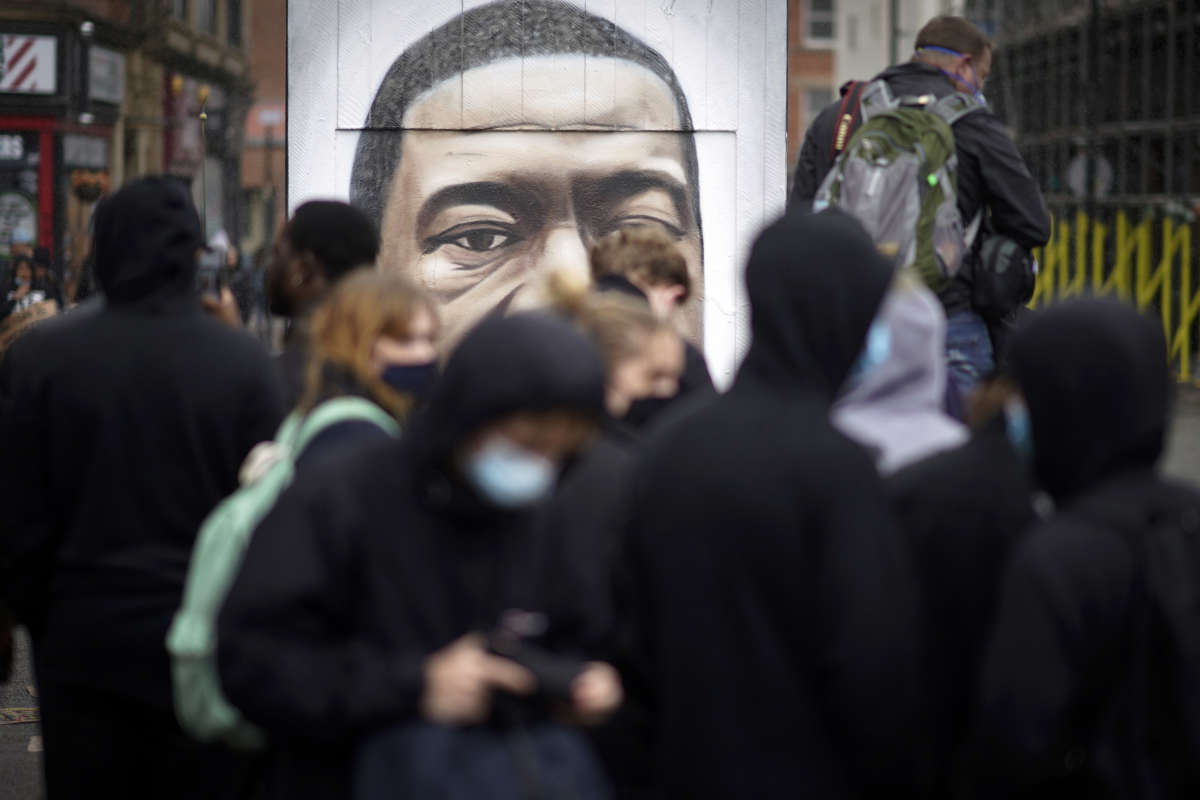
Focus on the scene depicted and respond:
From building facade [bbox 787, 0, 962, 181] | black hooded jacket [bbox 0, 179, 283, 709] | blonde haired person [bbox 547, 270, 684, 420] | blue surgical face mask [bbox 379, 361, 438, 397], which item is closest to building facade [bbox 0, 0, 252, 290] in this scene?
black hooded jacket [bbox 0, 179, 283, 709]

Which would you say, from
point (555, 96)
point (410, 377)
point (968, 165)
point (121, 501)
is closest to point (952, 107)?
point (968, 165)

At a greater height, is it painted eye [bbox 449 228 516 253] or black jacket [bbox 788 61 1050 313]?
black jacket [bbox 788 61 1050 313]

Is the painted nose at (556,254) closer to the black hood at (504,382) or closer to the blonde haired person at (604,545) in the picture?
the blonde haired person at (604,545)

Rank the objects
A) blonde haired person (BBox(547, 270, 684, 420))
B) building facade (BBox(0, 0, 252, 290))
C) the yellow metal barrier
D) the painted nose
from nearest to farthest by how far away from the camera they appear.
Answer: blonde haired person (BBox(547, 270, 684, 420)) → the painted nose → building facade (BBox(0, 0, 252, 290)) → the yellow metal barrier

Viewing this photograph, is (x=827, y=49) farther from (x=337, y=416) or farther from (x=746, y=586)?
(x=746, y=586)

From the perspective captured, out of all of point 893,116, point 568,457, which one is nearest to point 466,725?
point 568,457

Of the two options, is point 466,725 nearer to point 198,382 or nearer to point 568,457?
point 568,457

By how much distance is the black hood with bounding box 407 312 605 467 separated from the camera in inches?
115

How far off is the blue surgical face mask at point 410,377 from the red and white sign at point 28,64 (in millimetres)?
24759

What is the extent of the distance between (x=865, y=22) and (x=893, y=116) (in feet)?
201

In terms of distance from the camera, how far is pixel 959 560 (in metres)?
3.16

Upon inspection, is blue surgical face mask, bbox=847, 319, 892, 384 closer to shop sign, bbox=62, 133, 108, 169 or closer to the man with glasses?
the man with glasses

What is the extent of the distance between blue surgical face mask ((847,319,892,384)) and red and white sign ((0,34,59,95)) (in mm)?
25055

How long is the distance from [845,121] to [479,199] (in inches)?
73.5
